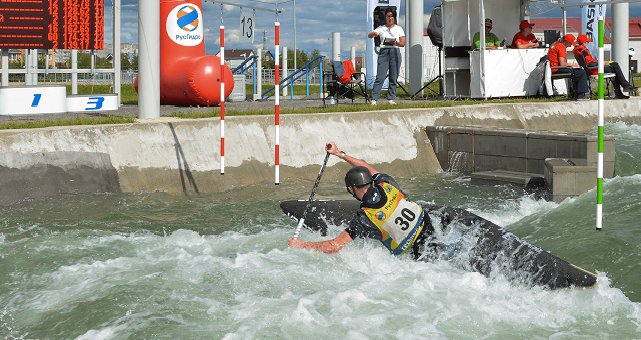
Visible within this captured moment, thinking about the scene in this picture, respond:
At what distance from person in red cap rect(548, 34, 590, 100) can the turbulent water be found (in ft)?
29.9

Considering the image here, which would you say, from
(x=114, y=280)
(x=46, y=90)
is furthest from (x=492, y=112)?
(x=114, y=280)

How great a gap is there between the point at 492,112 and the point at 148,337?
39.7ft

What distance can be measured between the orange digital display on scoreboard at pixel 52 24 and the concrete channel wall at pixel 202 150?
340cm

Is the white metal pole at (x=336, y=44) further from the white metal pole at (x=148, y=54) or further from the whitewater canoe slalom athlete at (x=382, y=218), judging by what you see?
the whitewater canoe slalom athlete at (x=382, y=218)

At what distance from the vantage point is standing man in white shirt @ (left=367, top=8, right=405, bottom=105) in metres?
19.3

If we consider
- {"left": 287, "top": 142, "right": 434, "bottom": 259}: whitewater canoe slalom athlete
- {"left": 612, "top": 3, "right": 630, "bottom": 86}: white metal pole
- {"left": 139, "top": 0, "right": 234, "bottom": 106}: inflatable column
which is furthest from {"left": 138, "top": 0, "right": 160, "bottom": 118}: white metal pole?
{"left": 612, "top": 3, "right": 630, "bottom": 86}: white metal pole

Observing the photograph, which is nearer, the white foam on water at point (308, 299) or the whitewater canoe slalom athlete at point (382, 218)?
the white foam on water at point (308, 299)

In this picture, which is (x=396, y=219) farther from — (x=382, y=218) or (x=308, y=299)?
(x=308, y=299)

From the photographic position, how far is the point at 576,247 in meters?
9.46

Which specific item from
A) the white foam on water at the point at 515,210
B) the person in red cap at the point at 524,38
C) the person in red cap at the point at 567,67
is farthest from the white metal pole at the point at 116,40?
the person in red cap at the point at 567,67

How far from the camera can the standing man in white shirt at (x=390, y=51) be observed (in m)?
19.3

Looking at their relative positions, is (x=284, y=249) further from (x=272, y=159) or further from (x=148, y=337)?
(x=272, y=159)

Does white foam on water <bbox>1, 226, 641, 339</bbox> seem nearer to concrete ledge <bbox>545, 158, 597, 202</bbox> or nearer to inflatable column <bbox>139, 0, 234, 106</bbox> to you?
concrete ledge <bbox>545, 158, 597, 202</bbox>

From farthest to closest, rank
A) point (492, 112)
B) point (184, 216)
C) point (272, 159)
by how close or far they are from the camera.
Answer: point (492, 112) < point (272, 159) < point (184, 216)
